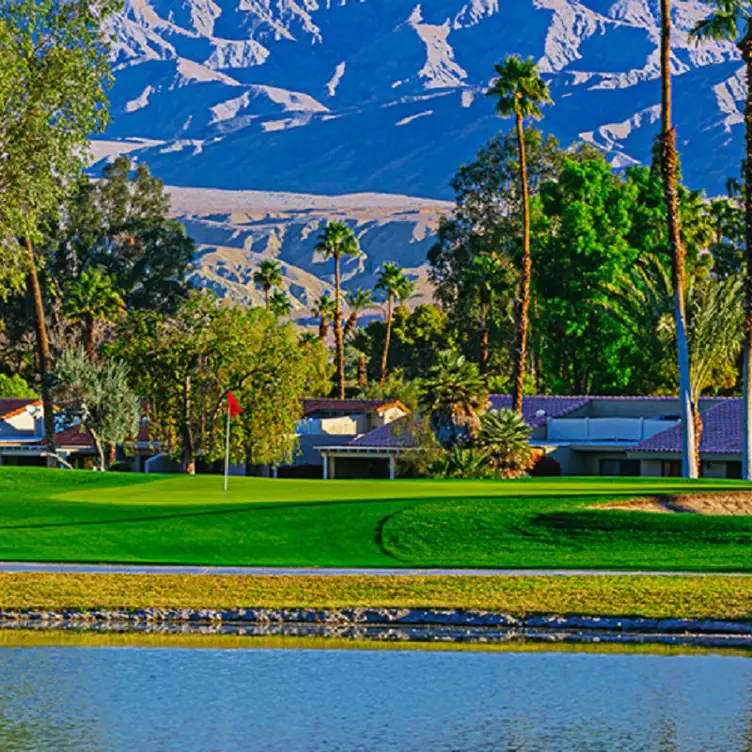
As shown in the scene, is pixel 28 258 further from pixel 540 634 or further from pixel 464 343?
pixel 464 343

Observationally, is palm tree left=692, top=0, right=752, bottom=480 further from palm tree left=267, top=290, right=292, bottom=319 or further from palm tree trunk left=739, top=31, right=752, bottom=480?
palm tree left=267, top=290, right=292, bottom=319

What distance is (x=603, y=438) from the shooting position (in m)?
77.9

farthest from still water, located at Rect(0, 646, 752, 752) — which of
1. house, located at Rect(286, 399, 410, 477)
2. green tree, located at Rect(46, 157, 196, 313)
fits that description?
green tree, located at Rect(46, 157, 196, 313)

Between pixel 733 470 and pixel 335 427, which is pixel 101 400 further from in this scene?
pixel 733 470

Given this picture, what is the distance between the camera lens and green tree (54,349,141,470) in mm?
74250

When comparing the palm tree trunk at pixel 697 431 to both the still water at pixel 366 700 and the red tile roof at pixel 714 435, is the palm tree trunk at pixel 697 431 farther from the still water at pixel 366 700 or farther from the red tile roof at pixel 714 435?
the still water at pixel 366 700

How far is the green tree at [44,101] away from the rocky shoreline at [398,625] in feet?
69.0

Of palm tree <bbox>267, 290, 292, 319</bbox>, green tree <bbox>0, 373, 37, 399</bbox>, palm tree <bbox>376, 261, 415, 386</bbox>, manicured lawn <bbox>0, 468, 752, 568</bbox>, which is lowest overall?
manicured lawn <bbox>0, 468, 752, 568</bbox>

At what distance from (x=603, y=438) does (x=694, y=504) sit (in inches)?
1486

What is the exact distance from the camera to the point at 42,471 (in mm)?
51094

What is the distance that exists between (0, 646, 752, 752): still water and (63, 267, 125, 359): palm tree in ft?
274

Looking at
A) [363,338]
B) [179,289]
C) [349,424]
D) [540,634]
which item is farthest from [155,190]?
[540,634]

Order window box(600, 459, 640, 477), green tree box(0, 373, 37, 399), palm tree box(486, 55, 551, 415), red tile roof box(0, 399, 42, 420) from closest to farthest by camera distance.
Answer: palm tree box(486, 55, 551, 415)
window box(600, 459, 640, 477)
red tile roof box(0, 399, 42, 420)
green tree box(0, 373, 37, 399)

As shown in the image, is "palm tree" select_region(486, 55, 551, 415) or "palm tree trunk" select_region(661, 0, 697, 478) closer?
"palm tree trunk" select_region(661, 0, 697, 478)
